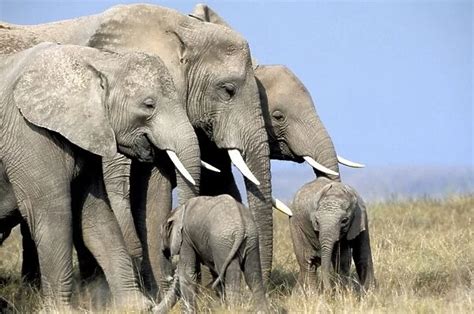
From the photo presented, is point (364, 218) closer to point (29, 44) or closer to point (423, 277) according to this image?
point (423, 277)

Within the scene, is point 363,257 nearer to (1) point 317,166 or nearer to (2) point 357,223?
(2) point 357,223

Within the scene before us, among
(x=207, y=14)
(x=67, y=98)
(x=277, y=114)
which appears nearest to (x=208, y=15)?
(x=207, y=14)

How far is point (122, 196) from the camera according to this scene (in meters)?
11.4

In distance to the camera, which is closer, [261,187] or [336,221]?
[336,221]

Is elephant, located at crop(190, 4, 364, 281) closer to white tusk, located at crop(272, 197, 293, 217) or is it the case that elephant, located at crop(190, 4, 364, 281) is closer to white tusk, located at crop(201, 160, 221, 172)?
white tusk, located at crop(272, 197, 293, 217)

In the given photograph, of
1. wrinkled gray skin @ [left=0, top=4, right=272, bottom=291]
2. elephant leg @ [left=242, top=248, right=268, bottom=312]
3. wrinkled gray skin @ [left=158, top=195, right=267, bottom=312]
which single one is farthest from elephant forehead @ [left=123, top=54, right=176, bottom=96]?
wrinkled gray skin @ [left=0, top=4, right=272, bottom=291]

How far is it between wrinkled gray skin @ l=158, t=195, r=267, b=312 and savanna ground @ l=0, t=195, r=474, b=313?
0.55 feet

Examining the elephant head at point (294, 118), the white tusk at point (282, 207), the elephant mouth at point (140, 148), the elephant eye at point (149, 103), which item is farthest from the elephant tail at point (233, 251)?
the elephant head at point (294, 118)

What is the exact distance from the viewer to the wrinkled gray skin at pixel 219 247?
986 centimetres

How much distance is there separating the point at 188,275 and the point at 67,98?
4.75 feet

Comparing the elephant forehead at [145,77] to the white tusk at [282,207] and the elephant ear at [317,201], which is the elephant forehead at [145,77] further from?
the white tusk at [282,207]

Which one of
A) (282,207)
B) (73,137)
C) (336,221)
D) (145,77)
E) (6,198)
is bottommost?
(282,207)

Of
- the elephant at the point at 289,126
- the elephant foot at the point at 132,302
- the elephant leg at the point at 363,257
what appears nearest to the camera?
the elephant foot at the point at 132,302

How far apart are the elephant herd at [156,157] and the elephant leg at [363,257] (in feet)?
0.04
